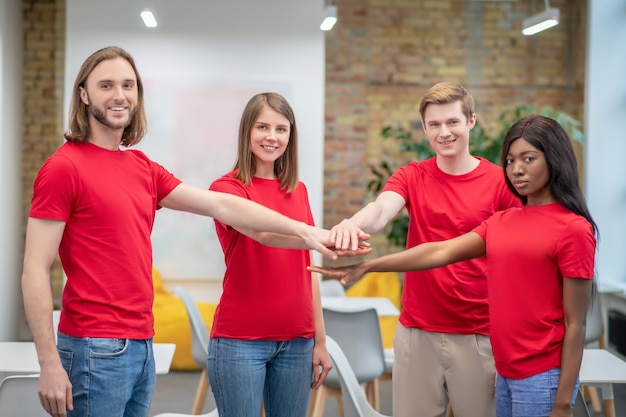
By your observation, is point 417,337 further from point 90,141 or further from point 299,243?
point 90,141

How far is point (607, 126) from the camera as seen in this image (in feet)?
21.9

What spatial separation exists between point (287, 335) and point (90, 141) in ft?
2.84

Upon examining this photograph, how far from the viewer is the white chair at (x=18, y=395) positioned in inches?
109

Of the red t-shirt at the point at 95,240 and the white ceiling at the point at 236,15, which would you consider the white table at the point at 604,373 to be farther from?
the white ceiling at the point at 236,15

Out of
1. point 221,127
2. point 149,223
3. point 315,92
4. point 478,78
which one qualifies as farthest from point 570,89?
point 149,223

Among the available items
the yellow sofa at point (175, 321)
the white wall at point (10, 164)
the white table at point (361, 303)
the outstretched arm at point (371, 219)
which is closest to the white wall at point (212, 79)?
the yellow sofa at point (175, 321)

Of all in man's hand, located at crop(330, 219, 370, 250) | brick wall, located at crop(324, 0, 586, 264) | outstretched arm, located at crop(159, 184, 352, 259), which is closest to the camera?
outstretched arm, located at crop(159, 184, 352, 259)

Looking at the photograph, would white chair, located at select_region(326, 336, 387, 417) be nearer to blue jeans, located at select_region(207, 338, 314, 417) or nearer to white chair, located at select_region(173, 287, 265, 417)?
blue jeans, located at select_region(207, 338, 314, 417)

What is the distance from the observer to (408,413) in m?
2.80

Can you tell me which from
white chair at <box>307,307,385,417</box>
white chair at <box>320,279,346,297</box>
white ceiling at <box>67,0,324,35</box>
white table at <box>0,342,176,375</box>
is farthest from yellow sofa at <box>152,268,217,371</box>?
white table at <box>0,342,176,375</box>

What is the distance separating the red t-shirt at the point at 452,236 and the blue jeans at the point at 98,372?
1071 millimetres

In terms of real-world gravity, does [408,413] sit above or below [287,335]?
below

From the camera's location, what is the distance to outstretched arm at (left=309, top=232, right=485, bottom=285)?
2.50 m

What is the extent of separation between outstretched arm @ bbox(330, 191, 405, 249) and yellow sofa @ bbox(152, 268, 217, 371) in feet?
12.5
